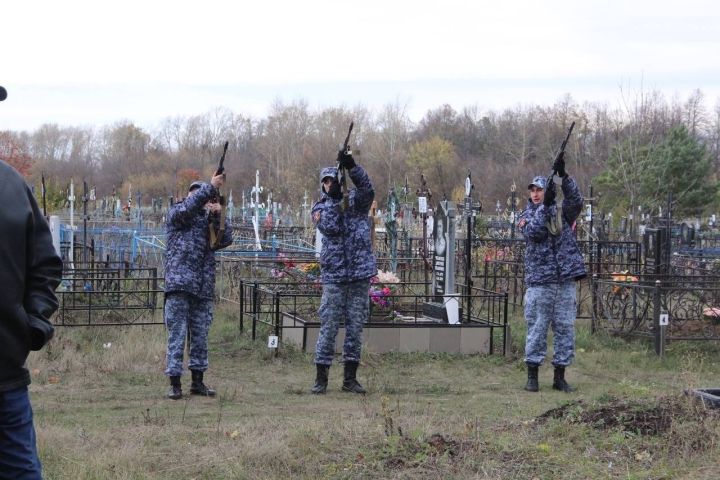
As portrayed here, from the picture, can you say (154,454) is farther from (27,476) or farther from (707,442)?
(707,442)

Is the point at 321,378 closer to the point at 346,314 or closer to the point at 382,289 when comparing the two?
the point at 346,314

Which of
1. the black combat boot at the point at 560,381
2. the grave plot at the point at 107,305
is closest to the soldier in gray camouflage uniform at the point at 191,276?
the black combat boot at the point at 560,381

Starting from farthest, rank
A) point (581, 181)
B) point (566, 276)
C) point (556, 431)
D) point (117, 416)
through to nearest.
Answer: point (581, 181)
point (566, 276)
point (117, 416)
point (556, 431)

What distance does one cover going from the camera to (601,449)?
5297mm

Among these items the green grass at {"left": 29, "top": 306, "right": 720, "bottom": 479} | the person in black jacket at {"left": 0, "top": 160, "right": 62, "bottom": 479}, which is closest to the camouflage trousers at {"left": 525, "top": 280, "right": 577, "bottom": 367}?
the green grass at {"left": 29, "top": 306, "right": 720, "bottom": 479}

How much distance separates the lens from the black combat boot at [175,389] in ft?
25.1

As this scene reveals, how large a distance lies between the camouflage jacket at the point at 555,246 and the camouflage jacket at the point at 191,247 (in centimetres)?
268

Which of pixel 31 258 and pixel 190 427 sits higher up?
pixel 31 258

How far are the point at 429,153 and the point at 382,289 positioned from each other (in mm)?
47418

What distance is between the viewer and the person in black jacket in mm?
3320

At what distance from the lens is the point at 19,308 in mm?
3340

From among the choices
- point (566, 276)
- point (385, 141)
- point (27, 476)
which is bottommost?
point (27, 476)

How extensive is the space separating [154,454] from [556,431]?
2.35 m

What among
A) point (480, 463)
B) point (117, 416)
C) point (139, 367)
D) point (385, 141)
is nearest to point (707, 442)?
point (480, 463)
